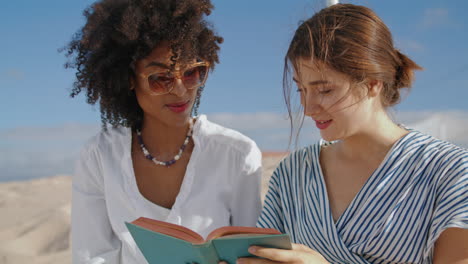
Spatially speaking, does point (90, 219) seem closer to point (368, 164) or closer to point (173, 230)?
point (173, 230)

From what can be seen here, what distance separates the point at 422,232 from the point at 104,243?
1.68 m

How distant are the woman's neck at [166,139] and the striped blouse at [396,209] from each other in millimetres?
837

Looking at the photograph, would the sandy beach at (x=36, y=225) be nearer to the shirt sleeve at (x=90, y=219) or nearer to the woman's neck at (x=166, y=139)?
the woman's neck at (x=166, y=139)

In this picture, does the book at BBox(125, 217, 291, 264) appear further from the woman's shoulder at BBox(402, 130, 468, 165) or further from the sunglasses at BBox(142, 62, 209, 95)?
the sunglasses at BBox(142, 62, 209, 95)

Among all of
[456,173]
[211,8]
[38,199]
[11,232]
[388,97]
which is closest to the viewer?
[456,173]

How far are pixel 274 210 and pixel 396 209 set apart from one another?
615 millimetres

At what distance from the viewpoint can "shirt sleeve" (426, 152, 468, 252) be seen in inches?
76.4

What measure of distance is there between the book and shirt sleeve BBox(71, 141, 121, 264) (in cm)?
93

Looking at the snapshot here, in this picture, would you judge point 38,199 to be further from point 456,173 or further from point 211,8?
point 456,173

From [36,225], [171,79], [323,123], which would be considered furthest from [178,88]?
[36,225]

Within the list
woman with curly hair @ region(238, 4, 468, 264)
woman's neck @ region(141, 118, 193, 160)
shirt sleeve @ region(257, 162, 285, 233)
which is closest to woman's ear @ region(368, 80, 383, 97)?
woman with curly hair @ region(238, 4, 468, 264)

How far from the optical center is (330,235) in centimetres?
226

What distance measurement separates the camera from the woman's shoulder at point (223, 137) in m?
2.86

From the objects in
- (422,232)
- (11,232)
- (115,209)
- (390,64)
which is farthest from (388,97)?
(11,232)
